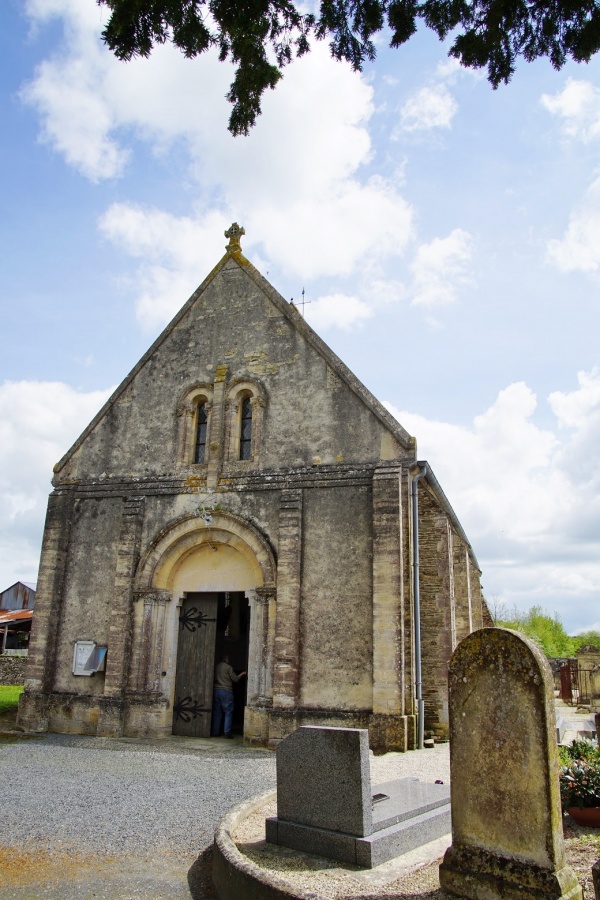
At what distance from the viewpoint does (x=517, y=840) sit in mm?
4402

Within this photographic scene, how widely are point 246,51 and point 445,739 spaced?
1265cm

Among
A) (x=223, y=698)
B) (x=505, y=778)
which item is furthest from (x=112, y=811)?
(x=223, y=698)

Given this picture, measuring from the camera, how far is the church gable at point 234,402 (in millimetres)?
→ 14141

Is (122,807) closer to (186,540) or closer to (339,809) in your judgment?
(339,809)

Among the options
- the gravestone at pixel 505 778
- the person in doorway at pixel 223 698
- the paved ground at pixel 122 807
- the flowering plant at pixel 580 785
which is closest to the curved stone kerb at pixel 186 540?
the person in doorway at pixel 223 698

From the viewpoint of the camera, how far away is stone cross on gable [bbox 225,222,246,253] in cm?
1673

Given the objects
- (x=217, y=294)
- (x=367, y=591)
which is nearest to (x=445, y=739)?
(x=367, y=591)

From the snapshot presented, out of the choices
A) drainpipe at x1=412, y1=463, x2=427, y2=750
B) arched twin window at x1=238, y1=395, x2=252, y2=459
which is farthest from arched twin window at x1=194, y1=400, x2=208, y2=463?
drainpipe at x1=412, y1=463, x2=427, y2=750

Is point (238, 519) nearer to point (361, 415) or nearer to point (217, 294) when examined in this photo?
point (361, 415)

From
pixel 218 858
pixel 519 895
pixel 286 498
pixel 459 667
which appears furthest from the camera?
pixel 286 498

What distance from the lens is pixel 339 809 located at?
5766 mm

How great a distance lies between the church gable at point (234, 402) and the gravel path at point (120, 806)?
5.96m

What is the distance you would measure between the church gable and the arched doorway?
1.51m

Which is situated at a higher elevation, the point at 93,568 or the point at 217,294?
the point at 217,294
